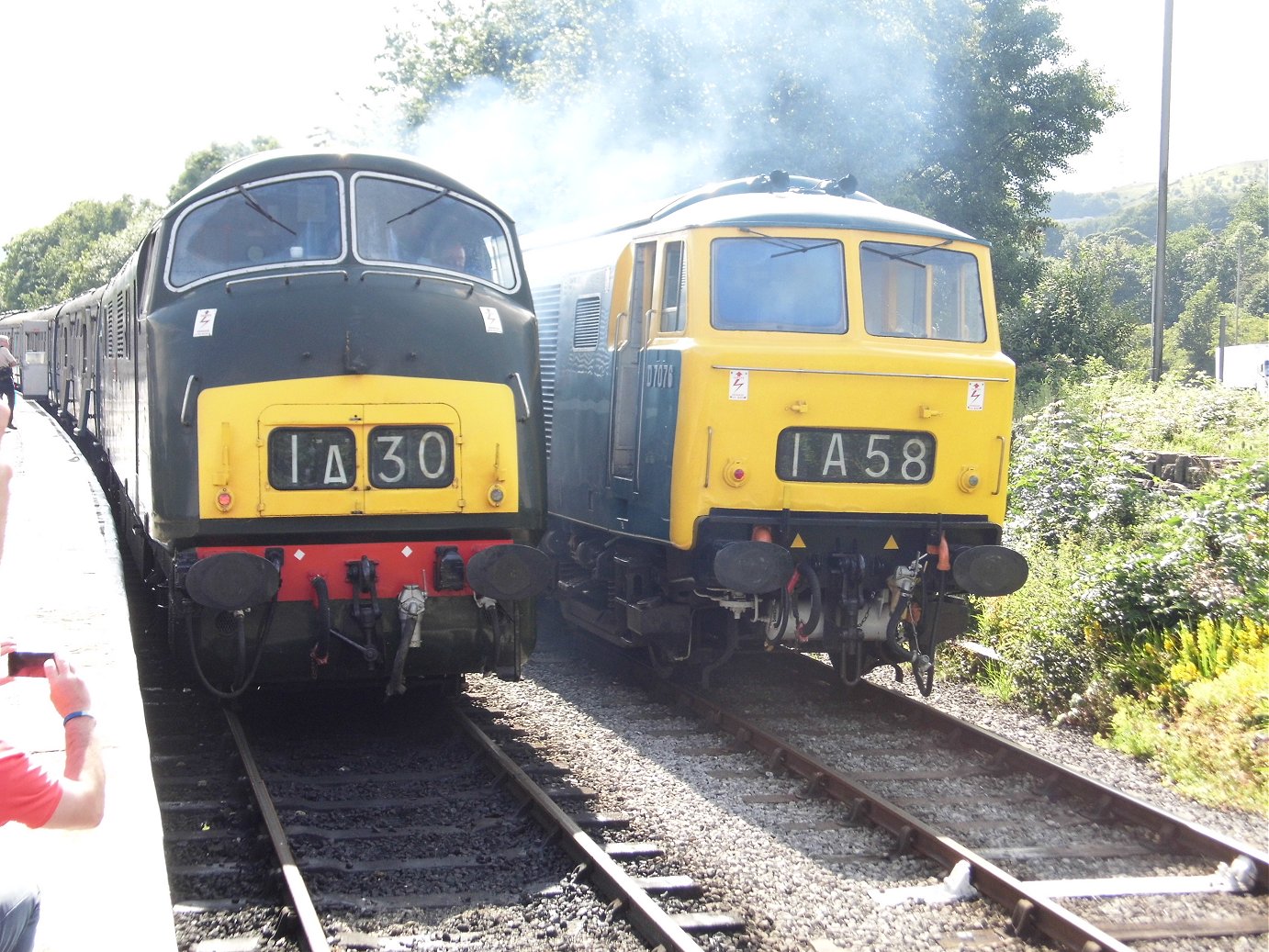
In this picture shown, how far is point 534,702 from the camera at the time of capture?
8836 mm

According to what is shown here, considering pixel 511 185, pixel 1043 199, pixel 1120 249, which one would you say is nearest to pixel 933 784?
pixel 511 185

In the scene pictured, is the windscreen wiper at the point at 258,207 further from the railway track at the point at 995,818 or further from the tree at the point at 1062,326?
the tree at the point at 1062,326

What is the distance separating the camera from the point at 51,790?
130 inches

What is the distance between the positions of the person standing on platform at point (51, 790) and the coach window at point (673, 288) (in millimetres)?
5265

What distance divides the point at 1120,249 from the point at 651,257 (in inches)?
3558

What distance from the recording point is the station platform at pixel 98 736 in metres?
3.96

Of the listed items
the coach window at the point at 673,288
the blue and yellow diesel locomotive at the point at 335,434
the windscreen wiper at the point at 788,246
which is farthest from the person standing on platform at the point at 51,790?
the windscreen wiper at the point at 788,246

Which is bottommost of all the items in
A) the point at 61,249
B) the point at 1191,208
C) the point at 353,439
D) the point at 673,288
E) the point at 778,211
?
the point at 353,439

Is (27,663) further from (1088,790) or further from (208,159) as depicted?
(208,159)

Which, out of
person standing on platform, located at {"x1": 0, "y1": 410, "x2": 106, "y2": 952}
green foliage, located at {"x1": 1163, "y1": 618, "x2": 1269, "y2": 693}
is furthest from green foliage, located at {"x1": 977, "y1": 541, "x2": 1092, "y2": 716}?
person standing on platform, located at {"x1": 0, "y1": 410, "x2": 106, "y2": 952}

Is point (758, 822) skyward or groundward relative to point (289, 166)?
groundward

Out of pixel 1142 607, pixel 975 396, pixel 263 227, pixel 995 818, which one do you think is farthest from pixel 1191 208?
pixel 263 227

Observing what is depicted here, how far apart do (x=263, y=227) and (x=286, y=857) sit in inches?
148

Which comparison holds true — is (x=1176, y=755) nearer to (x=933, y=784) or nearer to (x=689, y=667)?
(x=933, y=784)
